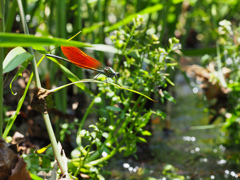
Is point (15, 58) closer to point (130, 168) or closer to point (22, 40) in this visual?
point (22, 40)

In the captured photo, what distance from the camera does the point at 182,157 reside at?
1441mm

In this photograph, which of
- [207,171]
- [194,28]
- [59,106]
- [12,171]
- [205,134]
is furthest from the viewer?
[194,28]

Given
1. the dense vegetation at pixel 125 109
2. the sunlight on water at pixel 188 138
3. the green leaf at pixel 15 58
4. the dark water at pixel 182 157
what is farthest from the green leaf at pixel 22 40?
the sunlight on water at pixel 188 138

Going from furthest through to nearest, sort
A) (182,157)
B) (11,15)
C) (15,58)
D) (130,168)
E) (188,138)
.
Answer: (188,138)
(182,157)
(130,168)
(11,15)
(15,58)

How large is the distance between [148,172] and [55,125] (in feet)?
1.51

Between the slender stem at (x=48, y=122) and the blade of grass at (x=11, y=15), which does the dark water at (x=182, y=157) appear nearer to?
the slender stem at (x=48, y=122)

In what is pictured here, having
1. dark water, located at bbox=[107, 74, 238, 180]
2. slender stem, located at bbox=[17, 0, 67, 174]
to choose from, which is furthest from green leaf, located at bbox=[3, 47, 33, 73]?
dark water, located at bbox=[107, 74, 238, 180]

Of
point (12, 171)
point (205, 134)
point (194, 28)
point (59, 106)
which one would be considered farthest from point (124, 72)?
point (194, 28)

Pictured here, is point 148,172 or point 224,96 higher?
point 224,96

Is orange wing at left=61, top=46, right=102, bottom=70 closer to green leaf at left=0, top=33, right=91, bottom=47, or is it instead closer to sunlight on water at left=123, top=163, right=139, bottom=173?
green leaf at left=0, top=33, right=91, bottom=47

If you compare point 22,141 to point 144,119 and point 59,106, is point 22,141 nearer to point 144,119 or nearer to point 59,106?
point 59,106

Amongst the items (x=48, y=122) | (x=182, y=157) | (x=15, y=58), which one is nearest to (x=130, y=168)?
(x=182, y=157)

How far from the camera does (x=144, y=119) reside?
3.59ft

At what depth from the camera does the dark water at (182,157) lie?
127 cm
